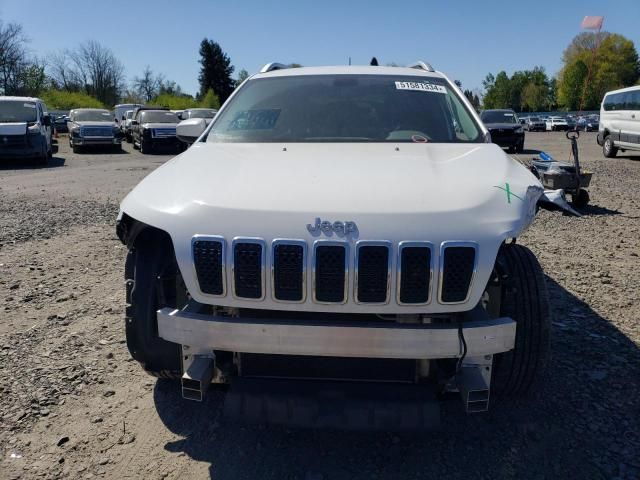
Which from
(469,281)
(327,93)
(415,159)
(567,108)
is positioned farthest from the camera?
(567,108)

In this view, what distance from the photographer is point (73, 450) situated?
8.51 ft

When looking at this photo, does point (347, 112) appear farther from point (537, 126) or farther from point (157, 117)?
point (537, 126)

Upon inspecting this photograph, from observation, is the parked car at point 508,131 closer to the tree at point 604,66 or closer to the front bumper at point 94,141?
the front bumper at point 94,141

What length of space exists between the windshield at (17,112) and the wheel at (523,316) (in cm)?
1697

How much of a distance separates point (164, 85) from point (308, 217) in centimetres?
8495

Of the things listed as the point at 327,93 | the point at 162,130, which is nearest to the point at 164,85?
the point at 162,130

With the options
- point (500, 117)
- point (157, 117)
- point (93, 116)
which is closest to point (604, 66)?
point (500, 117)

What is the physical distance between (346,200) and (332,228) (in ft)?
0.64

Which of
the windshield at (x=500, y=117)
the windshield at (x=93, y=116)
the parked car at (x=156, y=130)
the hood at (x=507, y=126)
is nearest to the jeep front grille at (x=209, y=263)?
the parked car at (x=156, y=130)

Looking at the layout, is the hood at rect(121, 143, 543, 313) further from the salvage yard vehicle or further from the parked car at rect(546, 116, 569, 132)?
the parked car at rect(546, 116, 569, 132)

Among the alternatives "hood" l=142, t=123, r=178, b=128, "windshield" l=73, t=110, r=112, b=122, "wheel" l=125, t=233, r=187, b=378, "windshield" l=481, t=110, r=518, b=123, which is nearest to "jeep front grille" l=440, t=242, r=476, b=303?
"wheel" l=125, t=233, r=187, b=378

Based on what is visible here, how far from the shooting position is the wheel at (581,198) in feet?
27.9

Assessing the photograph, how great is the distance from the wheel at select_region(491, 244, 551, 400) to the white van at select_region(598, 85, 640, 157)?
1701cm

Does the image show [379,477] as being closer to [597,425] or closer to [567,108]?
[597,425]
